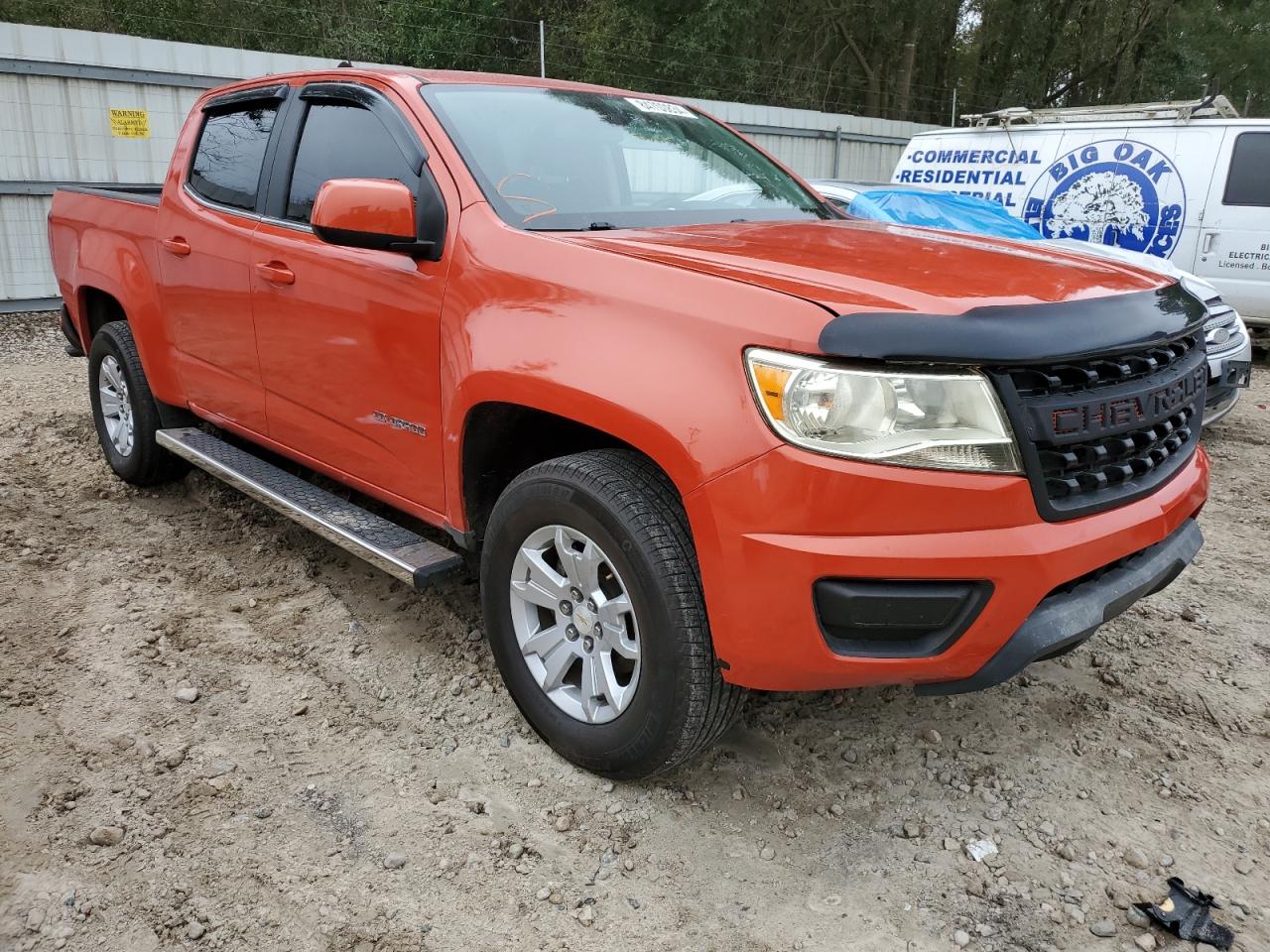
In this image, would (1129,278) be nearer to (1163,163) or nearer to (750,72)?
(1163,163)

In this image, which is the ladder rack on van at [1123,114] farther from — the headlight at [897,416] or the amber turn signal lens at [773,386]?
the amber turn signal lens at [773,386]

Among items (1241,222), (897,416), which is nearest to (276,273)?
(897,416)

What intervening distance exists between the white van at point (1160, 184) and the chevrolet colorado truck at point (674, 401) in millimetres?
5956

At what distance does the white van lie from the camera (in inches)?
316

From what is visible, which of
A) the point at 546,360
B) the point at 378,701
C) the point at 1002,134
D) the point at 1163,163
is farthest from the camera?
the point at 1002,134

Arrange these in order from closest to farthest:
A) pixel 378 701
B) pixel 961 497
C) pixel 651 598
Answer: pixel 961 497, pixel 651 598, pixel 378 701

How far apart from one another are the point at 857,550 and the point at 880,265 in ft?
2.60

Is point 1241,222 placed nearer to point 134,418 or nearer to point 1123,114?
point 1123,114

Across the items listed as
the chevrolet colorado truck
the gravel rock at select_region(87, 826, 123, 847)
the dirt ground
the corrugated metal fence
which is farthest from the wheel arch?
the corrugated metal fence

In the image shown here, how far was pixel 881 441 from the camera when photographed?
2100mm

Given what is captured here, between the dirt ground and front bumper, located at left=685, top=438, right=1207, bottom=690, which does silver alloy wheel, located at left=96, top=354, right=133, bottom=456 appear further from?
front bumper, located at left=685, top=438, right=1207, bottom=690

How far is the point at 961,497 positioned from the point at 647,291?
0.84 m

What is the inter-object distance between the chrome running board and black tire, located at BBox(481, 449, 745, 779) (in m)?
0.38

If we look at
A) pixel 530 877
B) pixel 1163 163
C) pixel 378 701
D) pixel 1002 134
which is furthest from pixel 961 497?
pixel 1002 134
